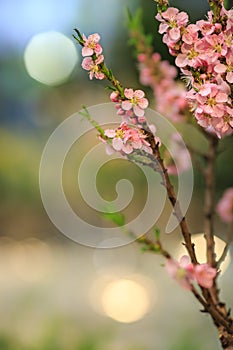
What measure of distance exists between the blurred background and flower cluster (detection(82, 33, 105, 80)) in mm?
1180

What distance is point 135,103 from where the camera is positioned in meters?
0.34

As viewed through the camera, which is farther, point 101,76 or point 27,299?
point 27,299

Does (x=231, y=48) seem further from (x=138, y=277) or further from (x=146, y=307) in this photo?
(x=138, y=277)

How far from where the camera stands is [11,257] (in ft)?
6.66

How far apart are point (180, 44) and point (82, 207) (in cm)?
177

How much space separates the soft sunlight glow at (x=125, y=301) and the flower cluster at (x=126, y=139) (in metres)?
1.20

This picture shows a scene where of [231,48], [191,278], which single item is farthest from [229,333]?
[231,48]

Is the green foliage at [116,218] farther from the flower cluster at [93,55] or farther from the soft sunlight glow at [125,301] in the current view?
the soft sunlight glow at [125,301]

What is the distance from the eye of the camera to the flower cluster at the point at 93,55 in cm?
34

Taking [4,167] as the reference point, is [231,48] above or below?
below

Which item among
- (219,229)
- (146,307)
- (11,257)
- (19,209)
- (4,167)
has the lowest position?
(146,307)

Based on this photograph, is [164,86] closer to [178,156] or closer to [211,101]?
[178,156]

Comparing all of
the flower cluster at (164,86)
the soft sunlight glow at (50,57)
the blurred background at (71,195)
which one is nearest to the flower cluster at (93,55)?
the flower cluster at (164,86)

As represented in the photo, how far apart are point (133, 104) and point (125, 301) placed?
137cm
